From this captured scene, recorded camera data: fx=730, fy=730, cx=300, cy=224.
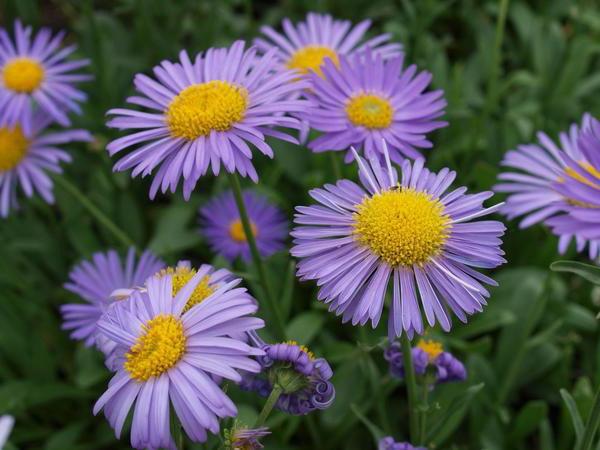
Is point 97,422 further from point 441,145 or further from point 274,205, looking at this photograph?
point 441,145

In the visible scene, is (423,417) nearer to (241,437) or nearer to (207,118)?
(241,437)

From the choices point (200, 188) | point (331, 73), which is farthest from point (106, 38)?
point (331, 73)

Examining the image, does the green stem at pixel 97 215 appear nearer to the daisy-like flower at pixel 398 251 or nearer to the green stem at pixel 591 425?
the daisy-like flower at pixel 398 251

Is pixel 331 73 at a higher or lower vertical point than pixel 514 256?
higher

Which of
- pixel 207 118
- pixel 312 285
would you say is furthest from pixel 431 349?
pixel 312 285

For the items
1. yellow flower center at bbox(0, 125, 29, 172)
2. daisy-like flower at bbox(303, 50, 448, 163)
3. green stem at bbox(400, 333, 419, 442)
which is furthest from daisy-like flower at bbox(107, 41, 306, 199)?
yellow flower center at bbox(0, 125, 29, 172)

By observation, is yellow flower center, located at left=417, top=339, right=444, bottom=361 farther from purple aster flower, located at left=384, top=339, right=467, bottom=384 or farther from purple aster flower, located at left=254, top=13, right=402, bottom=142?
purple aster flower, located at left=254, top=13, right=402, bottom=142
